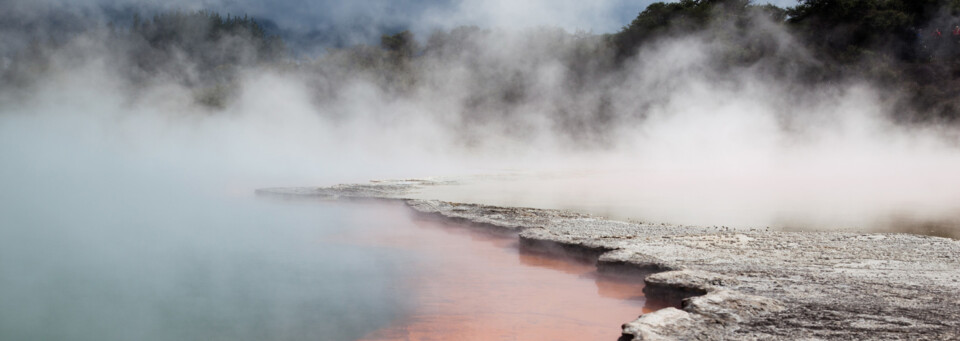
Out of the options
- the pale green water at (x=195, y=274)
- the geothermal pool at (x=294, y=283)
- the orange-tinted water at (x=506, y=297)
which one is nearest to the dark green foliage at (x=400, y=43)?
the pale green water at (x=195, y=274)

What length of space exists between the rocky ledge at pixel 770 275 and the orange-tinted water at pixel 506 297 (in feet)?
0.66

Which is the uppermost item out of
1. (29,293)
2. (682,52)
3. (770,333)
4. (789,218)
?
(682,52)

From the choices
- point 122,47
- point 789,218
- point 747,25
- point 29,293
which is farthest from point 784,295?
point 122,47

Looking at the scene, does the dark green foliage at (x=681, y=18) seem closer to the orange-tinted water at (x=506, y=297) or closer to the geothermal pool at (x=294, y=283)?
the geothermal pool at (x=294, y=283)

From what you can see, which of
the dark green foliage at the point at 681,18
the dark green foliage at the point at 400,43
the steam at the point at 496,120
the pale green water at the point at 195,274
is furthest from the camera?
the dark green foliage at the point at 400,43

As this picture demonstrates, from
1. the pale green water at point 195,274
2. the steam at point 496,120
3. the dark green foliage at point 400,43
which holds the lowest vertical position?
the pale green water at point 195,274

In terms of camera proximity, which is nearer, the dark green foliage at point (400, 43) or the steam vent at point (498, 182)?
the steam vent at point (498, 182)

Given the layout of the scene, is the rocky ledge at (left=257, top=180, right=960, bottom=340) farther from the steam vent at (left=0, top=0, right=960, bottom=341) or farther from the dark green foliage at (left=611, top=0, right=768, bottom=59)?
the dark green foliage at (left=611, top=0, right=768, bottom=59)

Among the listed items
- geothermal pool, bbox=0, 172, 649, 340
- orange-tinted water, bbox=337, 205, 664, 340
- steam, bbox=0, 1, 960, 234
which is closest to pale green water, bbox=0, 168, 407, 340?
geothermal pool, bbox=0, 172, 649, 340

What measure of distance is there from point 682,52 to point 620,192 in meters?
17.8

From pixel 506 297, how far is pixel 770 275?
5.29ft

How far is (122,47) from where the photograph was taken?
36.1 m

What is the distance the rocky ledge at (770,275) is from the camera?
3.00m

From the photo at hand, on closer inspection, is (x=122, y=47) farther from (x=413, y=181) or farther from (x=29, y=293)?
(x=29, y=293)
